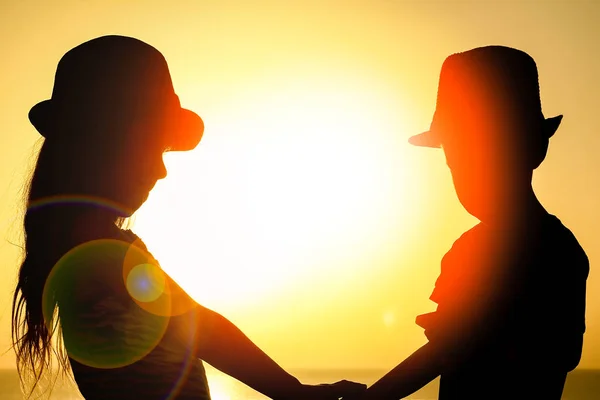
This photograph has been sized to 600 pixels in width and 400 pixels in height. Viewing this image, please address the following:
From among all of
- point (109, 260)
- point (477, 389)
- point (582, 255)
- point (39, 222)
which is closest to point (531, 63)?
point (582, 255)

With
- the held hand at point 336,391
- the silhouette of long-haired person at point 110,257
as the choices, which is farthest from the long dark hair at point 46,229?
the held hand at point 336,391

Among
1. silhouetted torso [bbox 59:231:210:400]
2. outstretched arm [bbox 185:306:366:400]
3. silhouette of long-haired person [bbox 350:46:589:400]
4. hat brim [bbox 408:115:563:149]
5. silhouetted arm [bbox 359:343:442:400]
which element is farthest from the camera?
silhouetted arm [bbox 359:343:442:400]

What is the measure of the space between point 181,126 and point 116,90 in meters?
0.47

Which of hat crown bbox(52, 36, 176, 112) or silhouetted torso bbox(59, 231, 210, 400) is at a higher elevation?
hat crown bbox(52, 36, 176, 112)

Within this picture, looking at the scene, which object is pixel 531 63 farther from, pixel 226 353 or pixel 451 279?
pixel 226 353

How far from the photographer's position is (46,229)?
303 centimetres

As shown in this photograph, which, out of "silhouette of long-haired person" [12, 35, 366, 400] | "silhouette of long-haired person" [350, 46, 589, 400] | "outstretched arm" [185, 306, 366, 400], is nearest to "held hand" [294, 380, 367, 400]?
"outstretched arm" [185, 306, 366, 400]

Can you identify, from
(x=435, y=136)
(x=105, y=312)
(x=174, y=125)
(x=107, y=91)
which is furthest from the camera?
(x=435, y=136)

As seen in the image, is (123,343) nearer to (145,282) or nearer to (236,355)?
(145,282)

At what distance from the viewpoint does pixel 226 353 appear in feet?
10.4

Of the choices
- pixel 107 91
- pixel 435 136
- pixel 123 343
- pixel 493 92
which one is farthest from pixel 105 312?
pixel 493 92

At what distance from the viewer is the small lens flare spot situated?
284 centimetres

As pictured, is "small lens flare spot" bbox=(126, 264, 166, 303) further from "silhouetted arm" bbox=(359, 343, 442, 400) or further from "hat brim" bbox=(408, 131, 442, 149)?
"hat brim" bbox=(408, 131, 442, 149)

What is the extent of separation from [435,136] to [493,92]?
0.49 metres
